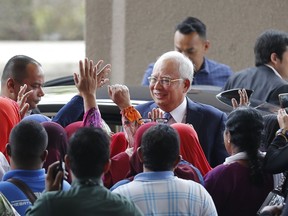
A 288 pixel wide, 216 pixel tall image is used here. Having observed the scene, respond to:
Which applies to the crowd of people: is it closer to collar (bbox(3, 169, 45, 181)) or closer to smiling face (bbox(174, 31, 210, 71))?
collar (bbox(3, 169, 45, 181))

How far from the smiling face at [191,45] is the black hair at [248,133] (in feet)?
12.6

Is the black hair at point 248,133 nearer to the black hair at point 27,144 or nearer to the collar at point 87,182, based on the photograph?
the black hair at point 27,144

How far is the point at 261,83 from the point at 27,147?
3128 millimetres

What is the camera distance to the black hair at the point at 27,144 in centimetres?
532

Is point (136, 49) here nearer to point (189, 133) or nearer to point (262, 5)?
point (262, 5)

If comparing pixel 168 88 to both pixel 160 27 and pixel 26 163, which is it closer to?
pixel 26 163

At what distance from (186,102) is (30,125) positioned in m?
1.77

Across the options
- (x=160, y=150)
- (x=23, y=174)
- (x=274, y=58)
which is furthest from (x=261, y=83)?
(x=23, y=174)

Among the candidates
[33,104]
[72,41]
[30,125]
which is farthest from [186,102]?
[72,41]

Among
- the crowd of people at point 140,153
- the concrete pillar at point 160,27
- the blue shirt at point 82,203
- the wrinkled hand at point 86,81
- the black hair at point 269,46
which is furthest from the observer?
the concrete pillar at point 160,27

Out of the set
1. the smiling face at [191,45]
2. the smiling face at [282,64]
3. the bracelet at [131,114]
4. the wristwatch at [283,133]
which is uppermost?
the wristwatch at [283,133]

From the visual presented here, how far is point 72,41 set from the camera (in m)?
32.7

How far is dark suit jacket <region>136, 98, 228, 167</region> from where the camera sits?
668cm

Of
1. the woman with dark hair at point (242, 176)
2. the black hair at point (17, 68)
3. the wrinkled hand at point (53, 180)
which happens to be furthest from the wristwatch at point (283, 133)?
the black hair at point (17, 68)
